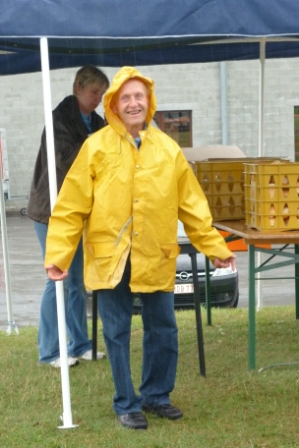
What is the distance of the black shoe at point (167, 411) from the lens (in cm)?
485

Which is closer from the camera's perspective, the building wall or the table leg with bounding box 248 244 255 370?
the table leg with bounding box 248 244 255 370

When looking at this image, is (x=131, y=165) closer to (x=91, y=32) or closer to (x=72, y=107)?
(x=91, y=32)

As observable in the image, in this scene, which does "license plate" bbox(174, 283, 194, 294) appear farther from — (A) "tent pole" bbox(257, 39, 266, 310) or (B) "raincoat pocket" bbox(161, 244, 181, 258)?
(B) "raincoat pocket" bbox(161, 244, 181, 258)

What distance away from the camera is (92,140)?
4.64 m

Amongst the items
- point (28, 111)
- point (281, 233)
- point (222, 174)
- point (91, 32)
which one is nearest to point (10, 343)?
point (222, 174)

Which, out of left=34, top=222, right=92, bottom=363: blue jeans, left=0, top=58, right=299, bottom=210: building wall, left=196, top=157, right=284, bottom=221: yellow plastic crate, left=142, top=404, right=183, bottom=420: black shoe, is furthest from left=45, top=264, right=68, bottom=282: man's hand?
left=0, top=58, right=299, bottom=210: building wall

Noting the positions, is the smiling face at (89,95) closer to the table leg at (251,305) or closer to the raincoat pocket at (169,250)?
the table leg at (251,305)

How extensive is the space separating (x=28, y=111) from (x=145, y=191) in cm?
2039

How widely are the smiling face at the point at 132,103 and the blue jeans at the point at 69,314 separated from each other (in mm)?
1501

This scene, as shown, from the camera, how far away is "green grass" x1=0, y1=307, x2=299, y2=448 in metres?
4.55

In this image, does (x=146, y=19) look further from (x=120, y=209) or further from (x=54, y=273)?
(x=54, y=273)

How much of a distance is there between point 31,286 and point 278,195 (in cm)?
741

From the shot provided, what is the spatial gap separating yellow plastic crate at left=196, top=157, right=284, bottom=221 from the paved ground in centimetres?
384

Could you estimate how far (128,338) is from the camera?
4.69 m
